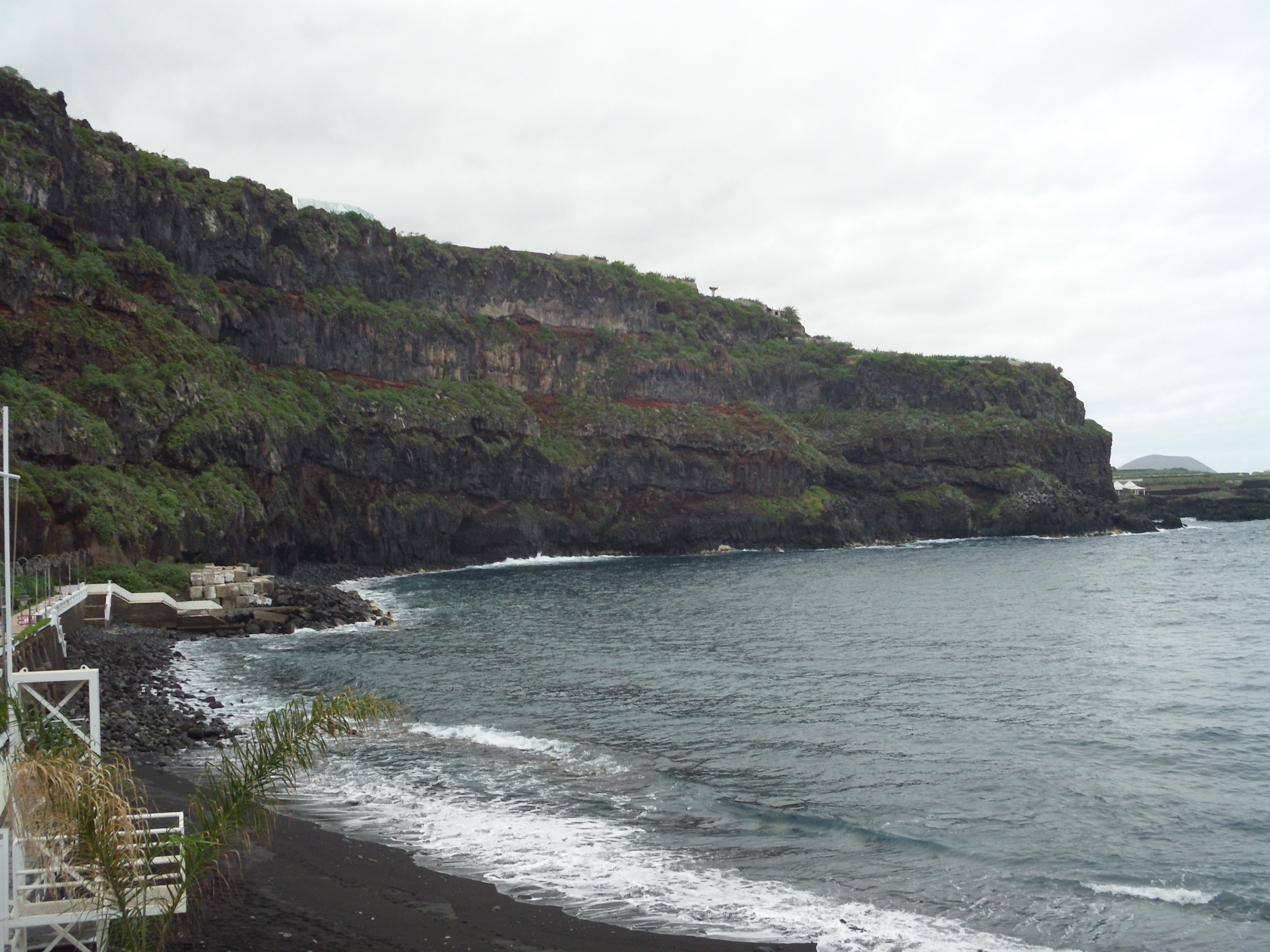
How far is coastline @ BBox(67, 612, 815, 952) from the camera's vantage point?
12320 millimetres

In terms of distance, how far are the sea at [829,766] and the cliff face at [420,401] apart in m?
20.6

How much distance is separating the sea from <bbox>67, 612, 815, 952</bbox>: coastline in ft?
1.75

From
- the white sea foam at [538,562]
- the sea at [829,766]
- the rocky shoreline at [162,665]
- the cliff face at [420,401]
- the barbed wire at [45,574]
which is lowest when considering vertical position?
the sea at [829,766]

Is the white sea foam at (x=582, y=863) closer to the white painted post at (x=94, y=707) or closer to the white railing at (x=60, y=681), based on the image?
the white painted post at (x=94, y=707)

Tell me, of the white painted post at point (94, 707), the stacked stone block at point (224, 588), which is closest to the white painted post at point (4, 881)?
the white painted post at point (94, 707)

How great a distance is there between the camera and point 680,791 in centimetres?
1970

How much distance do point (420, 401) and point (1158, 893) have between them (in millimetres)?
79227

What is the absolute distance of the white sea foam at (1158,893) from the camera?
47.0ft

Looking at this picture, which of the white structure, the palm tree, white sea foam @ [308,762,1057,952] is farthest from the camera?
white sea foam @ [308,762,1057,952]

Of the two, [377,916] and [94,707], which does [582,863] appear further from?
[94,707]

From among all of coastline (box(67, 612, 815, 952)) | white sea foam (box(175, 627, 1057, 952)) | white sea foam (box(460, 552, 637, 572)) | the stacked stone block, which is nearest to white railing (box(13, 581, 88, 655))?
the stacked stone block

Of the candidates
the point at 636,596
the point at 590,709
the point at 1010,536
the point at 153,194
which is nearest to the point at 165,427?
the point at 153,194

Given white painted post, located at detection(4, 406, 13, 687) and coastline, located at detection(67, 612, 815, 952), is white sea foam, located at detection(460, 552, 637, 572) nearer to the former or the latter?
coastline, located at detection(67, 612, 815, 952)

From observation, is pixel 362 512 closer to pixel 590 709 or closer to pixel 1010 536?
pixel 590 709
